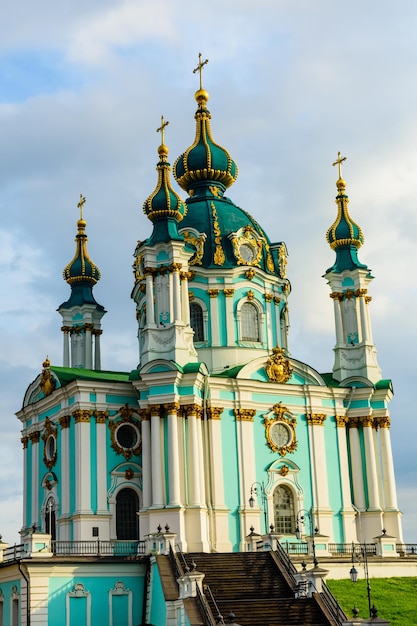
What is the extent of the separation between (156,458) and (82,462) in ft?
8.67

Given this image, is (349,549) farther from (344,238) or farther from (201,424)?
(344,238)

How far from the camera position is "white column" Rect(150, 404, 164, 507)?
32.9 m

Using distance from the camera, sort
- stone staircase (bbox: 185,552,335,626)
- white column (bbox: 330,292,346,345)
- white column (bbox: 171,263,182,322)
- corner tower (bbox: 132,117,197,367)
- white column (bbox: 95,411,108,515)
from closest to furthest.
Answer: stone staircase (bbox: 185,552,335,626) → white column (bbox: 95,411,108,515) → corner tower (bbox: 132,117,197,367) → white column (bbox: 171,263,182,322) → white column (bbox: 330,292,346,345)

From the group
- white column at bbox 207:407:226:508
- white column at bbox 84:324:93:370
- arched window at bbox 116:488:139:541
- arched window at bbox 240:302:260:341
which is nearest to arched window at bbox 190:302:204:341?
arched window at bbox 240:302:260:341

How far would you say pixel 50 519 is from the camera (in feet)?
119

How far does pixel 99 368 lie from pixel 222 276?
6947mm

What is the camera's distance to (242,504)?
113 ft

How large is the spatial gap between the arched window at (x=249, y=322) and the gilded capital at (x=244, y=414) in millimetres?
3642

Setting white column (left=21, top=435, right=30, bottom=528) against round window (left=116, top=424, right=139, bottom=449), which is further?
white column (left=21, top=435, right=30, bottom=528)

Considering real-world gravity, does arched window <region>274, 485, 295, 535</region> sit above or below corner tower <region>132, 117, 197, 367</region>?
below

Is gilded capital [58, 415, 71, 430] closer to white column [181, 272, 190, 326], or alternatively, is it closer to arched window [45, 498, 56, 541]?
arched window [45, 498, 56, 541]

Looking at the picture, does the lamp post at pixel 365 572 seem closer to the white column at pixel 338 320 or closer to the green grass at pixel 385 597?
the green grass at pixel 385 597

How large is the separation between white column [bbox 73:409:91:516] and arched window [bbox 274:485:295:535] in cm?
643

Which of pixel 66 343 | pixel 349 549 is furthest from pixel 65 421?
pixel 349 549
